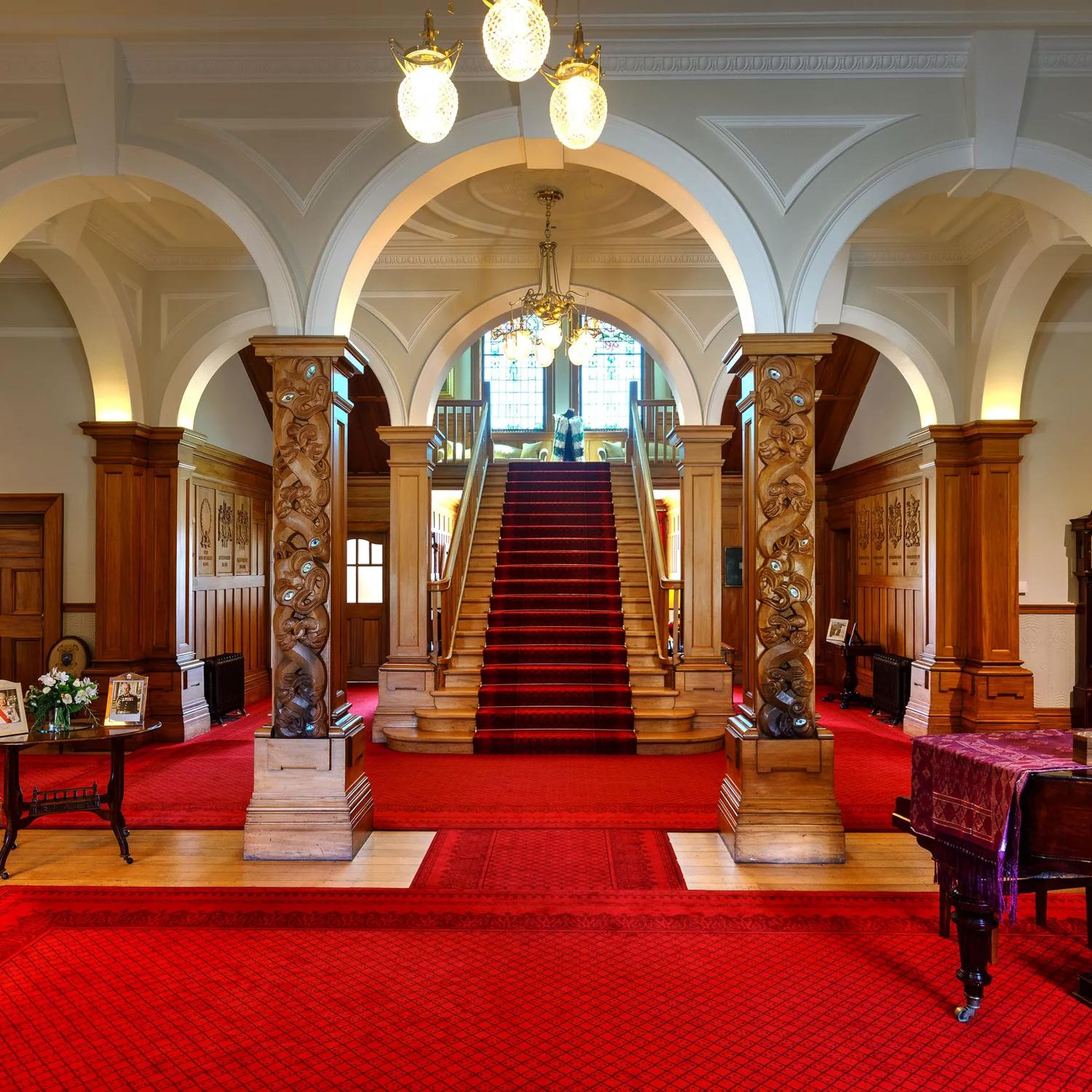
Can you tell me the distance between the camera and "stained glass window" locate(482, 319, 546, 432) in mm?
16156

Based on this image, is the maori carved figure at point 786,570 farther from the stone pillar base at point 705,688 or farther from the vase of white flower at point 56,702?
the vase of white flower at point 56,702

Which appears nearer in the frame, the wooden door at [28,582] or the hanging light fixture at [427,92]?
the hanging light fixture at [427,92]

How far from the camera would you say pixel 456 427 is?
13102mm

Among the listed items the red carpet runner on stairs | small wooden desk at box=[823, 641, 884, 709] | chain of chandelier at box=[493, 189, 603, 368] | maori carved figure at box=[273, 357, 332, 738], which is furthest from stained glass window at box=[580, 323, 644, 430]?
maori carved figure at box=[273, 357, 332, 738]

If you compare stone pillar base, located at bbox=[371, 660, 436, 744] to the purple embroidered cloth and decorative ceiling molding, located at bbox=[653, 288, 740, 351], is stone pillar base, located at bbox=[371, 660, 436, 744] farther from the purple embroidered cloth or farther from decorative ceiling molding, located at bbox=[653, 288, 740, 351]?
the purple embroidered cloth

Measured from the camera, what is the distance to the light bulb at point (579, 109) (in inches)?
124

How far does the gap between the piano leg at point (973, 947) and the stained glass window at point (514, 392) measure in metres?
13.6

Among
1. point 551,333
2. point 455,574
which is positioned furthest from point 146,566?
point 551,333

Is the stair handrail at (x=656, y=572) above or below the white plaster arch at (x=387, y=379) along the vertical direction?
below

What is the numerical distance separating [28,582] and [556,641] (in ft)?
17.3

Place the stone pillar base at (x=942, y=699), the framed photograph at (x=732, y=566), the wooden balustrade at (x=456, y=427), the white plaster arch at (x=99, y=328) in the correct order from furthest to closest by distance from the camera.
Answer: the wooden balustrade at (x=456, y=427), the framed photograph at (x=732, y=566), the stone pillar base at (x=942, y=699), the white plaster arch at (x=99, y=328)

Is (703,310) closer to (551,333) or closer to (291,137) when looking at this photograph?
(551,333)

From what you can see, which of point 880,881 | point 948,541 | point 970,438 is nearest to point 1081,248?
point 970,438

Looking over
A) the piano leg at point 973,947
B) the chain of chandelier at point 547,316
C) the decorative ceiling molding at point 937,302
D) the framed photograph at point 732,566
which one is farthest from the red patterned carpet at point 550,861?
the framed photograph at point 732,566
